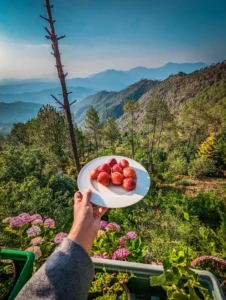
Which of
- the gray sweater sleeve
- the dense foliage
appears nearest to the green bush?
the dense foliage

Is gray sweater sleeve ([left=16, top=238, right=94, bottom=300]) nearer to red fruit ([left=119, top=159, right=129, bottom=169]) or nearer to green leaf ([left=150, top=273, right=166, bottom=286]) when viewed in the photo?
green leaf ([left=150, top=273, right=166, bottom=286])

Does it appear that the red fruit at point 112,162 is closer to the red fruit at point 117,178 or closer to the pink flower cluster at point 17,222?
the red fruit at point 117,178

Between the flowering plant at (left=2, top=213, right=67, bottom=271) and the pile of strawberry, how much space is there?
69cm

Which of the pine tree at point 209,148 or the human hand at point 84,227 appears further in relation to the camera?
the pine tree at point 209,148

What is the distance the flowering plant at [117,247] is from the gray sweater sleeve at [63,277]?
39.8 inches

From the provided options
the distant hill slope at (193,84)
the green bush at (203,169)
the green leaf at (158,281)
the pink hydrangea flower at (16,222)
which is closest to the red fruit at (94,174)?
the pink hydrangea flower at (16,222)

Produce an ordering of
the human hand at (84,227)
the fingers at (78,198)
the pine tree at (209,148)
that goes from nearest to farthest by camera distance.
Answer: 1. the human hand at (84,227)
2. the fingers at (78,198)
3. the pine tree at (209,148)

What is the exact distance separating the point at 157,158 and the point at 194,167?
9187 mm

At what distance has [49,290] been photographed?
706 millimetres

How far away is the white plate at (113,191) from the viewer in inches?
68.0

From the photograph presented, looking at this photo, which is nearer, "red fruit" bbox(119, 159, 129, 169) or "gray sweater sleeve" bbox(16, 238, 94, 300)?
"gray sweater sleeve" bbox(16, 238, 94, 300)

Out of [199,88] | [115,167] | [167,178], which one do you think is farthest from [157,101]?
[199,88]

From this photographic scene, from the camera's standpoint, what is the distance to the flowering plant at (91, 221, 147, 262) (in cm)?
177

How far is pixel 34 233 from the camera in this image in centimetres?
200
